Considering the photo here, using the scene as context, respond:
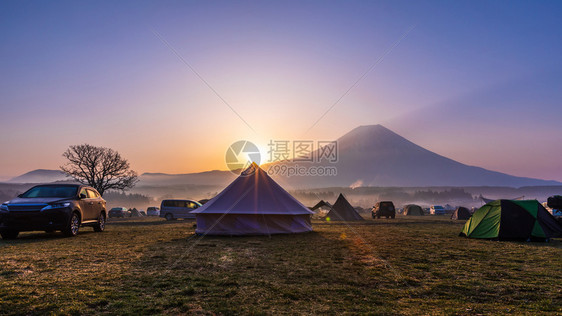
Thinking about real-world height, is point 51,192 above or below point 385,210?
above

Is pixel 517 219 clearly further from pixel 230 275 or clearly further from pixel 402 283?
pixel 230 275

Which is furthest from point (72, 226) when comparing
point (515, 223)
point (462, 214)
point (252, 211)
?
point (462, 214)

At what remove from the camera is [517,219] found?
50.9ft

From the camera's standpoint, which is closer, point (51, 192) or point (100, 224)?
point (51, 192)

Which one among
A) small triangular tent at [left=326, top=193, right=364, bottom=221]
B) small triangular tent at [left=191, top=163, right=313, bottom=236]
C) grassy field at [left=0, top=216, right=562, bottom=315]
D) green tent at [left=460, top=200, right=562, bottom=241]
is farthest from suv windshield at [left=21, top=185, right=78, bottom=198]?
small triangular tent at [left=326, top=193, right=364, bottom=221]

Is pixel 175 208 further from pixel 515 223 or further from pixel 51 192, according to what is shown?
pixel 515 223

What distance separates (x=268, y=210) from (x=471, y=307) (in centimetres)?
1217

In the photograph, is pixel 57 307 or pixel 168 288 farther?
pixel 168 288

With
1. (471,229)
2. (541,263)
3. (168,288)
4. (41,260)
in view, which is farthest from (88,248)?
(471,229)

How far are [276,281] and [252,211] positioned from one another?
32.6ft

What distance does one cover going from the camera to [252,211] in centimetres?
1675

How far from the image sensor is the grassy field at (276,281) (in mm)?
5223

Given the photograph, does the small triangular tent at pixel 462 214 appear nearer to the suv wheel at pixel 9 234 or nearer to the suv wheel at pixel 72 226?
the suv wheel at pixel 72 226

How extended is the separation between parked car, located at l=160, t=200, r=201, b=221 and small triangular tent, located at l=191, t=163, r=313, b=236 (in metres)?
20.8
